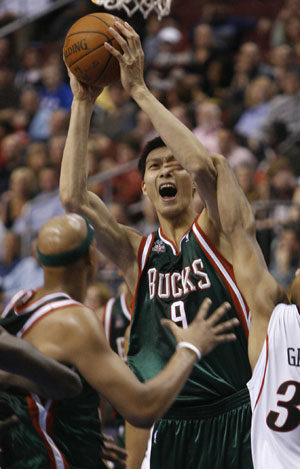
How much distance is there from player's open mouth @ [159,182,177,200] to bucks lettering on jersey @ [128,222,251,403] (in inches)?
9.5

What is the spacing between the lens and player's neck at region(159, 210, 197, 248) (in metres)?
4.34

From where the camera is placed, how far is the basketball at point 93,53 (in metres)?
4.21

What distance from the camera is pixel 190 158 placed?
12.4 feet

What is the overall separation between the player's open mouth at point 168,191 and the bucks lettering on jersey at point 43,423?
1463 mm

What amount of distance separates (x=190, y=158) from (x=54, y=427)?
1.45 m

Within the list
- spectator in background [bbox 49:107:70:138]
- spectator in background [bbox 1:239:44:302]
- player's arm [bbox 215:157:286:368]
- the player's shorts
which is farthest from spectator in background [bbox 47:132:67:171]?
player's arm [bbox 215:157:286:368]

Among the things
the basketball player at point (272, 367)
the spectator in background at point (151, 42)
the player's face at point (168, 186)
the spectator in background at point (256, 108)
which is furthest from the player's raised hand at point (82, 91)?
the spectator in background at point (151, 42)

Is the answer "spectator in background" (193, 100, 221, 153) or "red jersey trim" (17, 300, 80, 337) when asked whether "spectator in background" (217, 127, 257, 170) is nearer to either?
"spectator in background" (193, 100, 221, 153)

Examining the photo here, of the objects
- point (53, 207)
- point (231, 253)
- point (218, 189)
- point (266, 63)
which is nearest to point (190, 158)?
point (218, 189)

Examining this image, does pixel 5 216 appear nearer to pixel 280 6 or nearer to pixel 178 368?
pixel 280 6

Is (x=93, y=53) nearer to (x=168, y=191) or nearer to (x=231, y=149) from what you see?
(x=168, y=191)

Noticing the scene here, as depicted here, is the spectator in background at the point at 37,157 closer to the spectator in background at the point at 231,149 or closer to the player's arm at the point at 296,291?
the spectator in background at the point at 231,149

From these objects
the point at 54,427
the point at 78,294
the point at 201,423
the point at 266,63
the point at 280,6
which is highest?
the point at 280,6

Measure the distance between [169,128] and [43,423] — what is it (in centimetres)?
157
